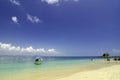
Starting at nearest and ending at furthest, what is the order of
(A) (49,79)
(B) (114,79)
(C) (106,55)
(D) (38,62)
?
(B) (114,79), (A) (49,79), (D) (38,62), (C) (106,55)

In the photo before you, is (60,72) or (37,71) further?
(37,71)

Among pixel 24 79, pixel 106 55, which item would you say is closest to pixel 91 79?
pixel 24 79

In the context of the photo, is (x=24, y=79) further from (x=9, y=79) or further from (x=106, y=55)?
(x=106, y=55)

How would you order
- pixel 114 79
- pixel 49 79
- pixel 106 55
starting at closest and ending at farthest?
pixel 114 79 → pixel 49 79 → pixel 106 55

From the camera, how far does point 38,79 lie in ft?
41.4

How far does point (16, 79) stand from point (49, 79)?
254cm

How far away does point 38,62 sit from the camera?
34.2 m

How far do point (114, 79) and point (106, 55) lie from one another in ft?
191

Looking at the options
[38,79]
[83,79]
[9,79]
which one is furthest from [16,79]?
[83,79]

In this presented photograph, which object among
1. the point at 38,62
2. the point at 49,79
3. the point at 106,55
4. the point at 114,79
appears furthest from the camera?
the point at 106,55

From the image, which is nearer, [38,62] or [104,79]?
[104,79]

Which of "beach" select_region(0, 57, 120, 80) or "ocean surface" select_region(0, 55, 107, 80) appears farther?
"ocean surface" select_region(0, 55, 107, 80)

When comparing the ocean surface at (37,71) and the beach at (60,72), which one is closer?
the beach at (60,72)

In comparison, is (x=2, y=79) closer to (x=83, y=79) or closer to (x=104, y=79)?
(x=83, y=79)
